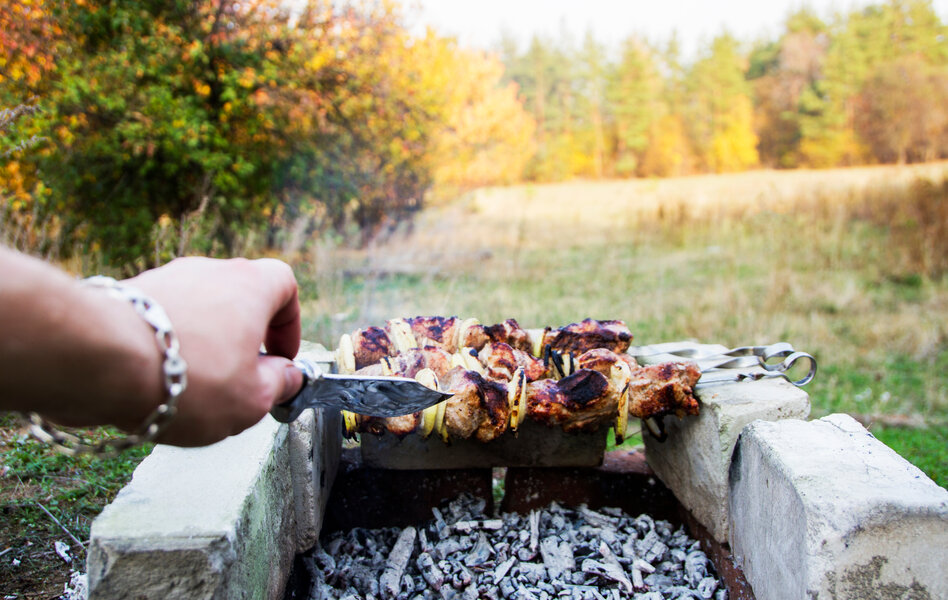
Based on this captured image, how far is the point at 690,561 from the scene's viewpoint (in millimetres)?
2143

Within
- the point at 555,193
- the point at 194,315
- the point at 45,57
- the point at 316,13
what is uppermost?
the point at 316,13

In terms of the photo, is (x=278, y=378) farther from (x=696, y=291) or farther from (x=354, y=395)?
(x=696, y=291)

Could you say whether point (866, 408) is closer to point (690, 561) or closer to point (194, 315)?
point (690, 561)

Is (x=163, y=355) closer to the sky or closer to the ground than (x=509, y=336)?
closer to the sky

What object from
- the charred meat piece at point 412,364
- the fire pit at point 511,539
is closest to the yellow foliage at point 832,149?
the fire pit at point 511,539

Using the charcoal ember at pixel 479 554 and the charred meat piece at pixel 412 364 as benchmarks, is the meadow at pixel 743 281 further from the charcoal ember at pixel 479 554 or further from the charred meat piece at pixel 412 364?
the charred meat piece at pixel 412 364

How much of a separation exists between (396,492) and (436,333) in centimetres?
61

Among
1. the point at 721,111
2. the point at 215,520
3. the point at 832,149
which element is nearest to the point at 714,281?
the point at 215,520

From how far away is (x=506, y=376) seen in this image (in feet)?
7.25

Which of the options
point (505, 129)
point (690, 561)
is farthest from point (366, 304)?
point (505, 129)

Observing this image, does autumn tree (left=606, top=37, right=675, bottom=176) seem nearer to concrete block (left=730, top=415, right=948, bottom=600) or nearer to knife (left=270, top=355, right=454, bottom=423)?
concrete block (left=730, top=415, right=948, bottom=600)

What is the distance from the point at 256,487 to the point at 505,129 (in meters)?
13.9

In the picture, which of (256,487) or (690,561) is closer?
(256,487)

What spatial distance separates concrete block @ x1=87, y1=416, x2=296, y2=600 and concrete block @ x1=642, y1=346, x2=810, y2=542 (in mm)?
1260
